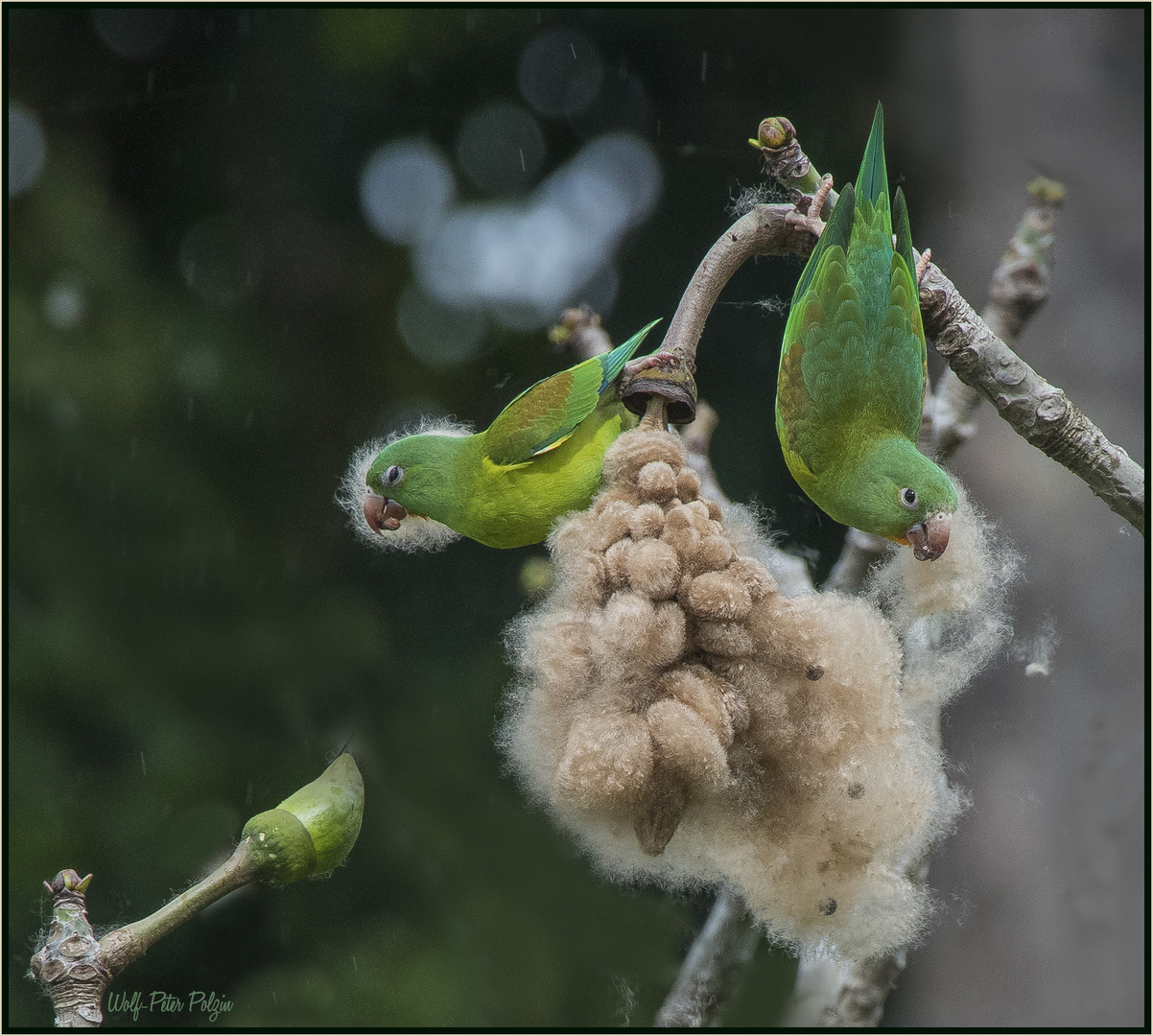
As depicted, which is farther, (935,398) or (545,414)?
(935,398)

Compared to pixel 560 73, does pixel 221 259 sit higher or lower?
lower

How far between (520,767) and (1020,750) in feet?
5.13

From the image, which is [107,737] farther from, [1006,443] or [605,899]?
[1006,443]

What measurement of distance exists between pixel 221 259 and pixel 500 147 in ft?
2.70

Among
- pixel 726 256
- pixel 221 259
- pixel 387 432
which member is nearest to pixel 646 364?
pixel 726 256

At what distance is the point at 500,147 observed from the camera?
246cm

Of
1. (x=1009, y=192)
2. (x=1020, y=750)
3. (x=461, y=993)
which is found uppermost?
(x=1009, y=192)

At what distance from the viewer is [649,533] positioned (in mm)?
799

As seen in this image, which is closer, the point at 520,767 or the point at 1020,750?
the point at 520,767

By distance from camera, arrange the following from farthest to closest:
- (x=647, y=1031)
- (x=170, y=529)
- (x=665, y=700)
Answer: (x=170, y=529) → (x=647, y=1031) → (x=665, y=700)

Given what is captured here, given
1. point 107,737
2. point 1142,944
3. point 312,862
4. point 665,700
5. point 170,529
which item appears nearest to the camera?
point 665,700

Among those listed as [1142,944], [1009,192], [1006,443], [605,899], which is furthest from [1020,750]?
[1009,192]
